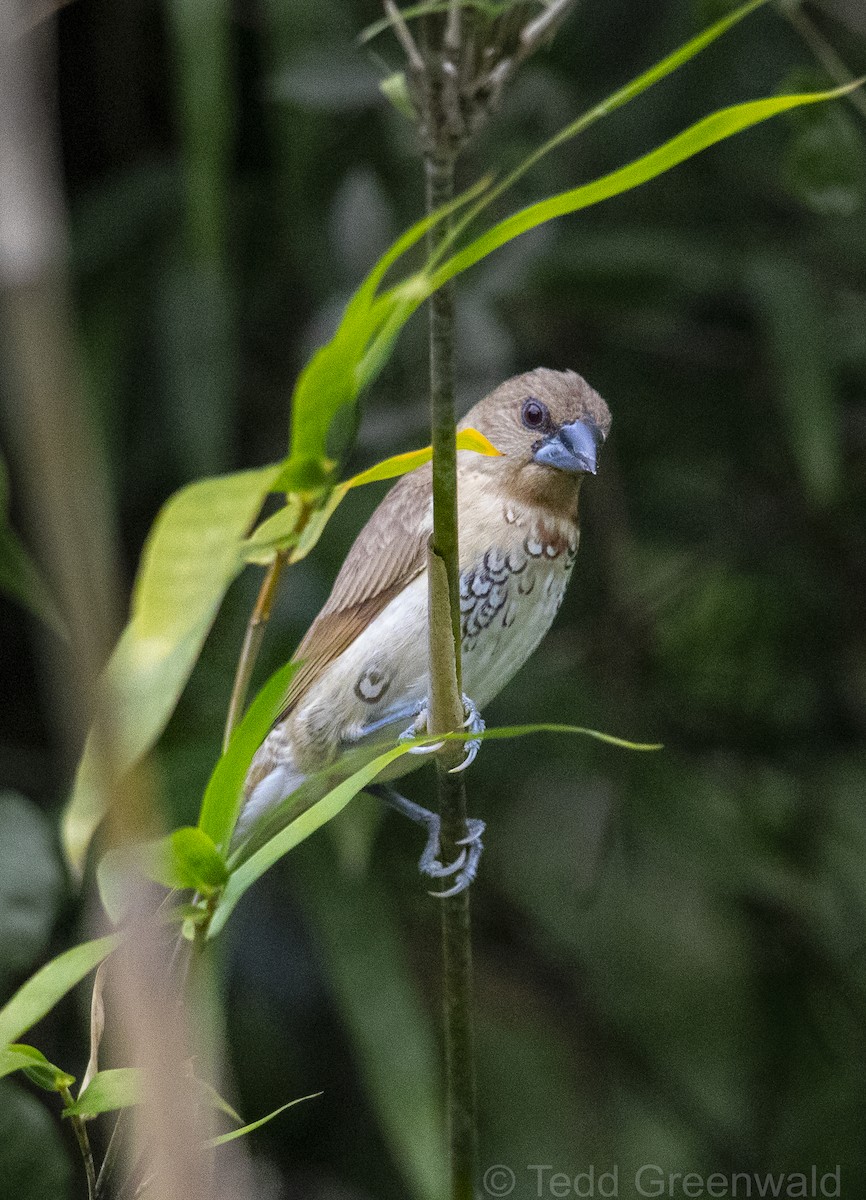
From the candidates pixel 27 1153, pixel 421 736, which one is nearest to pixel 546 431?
pixel 421 736

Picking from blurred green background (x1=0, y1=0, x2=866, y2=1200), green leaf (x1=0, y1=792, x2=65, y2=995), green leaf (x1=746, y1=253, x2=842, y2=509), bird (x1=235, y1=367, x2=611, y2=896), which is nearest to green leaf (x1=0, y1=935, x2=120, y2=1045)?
bird (x1=235, y1=367, x2=611, y2=896)

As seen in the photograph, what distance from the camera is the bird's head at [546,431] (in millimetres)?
1498

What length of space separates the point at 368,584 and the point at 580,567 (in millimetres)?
1155

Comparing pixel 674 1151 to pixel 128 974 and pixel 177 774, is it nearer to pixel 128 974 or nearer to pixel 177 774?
pixel 177 774

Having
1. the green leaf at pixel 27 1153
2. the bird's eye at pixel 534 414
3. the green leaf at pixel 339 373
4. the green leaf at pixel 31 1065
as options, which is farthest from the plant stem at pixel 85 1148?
the bird's eye at pixel 534 414

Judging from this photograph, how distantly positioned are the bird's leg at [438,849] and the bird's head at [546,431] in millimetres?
381

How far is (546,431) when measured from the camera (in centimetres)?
154

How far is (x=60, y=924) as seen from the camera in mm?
2281

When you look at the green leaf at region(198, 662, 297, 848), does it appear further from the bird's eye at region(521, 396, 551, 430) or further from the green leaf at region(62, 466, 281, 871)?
the bird's eye at region(521, 396, 551, 430)

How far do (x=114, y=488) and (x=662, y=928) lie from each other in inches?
54.4

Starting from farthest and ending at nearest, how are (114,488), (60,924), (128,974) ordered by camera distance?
1. (114,488)
2. (60,924)
3. (128,974)

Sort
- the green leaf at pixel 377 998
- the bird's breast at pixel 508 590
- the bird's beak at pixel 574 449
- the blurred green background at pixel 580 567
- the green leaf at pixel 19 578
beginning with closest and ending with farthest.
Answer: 1. the green leaf at pixel 19 578
2. the bird's beak at pixel 574 449
3. the bird's breast at pixel 508 590
4. the green leaf at pixel 377 998
5. the blurred green background at pixel 580 567

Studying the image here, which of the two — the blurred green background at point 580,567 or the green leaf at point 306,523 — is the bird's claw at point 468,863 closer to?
the green leaf at point 306,523

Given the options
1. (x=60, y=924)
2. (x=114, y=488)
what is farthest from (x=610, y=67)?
(x=60, y=924)
